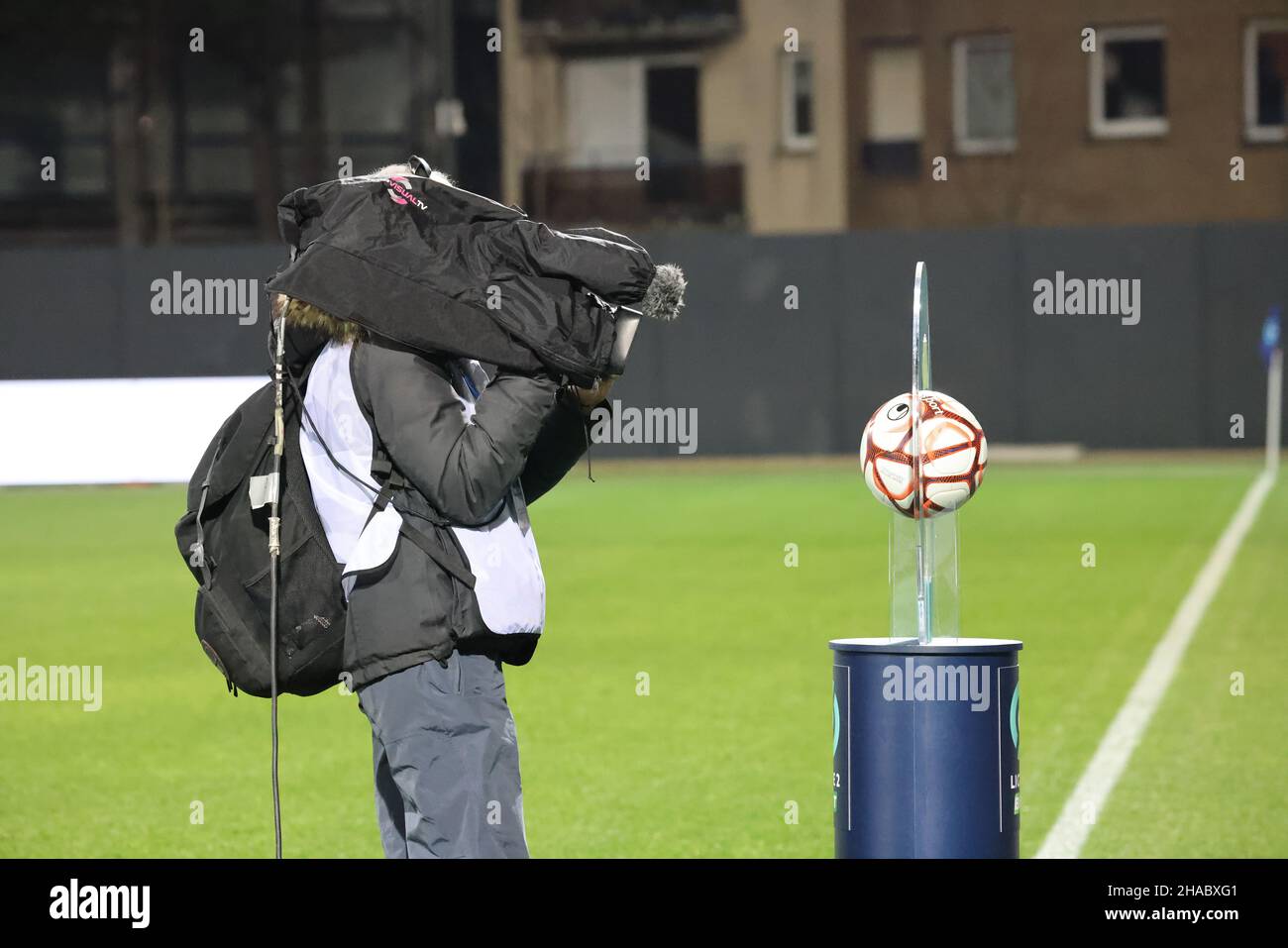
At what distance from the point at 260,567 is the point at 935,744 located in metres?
1.62

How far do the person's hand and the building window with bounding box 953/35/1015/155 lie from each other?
3072 cm

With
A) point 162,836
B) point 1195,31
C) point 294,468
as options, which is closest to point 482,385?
point 294,468

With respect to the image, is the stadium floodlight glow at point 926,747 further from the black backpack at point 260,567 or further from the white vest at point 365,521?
the black backpack at point 260,567

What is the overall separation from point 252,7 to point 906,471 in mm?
31960

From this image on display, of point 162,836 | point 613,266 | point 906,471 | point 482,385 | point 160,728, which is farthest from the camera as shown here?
point 160,728

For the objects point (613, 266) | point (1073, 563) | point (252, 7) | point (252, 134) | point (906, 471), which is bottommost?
point (1073, 563)

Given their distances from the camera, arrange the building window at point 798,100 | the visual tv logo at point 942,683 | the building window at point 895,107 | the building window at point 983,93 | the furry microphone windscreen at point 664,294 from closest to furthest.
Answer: the furry microphone windscreen at point 664,294 < the visual tv logo at point 942,683 < the building window at point 983,93 < the building window at point 895,107 < the building window at point 798,100

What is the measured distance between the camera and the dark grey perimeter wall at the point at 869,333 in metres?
28.6

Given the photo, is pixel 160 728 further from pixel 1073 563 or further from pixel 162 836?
pixel 1073 563

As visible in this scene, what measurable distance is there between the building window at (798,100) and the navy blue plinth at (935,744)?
31.0 meters

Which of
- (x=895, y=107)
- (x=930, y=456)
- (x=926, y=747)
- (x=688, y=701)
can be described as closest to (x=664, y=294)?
(x=930, y=456)

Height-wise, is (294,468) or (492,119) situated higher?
(492,119)

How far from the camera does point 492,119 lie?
117 ft

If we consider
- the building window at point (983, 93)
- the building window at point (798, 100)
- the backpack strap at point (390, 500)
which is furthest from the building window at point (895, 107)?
the backpack strap at point (390, 500)
